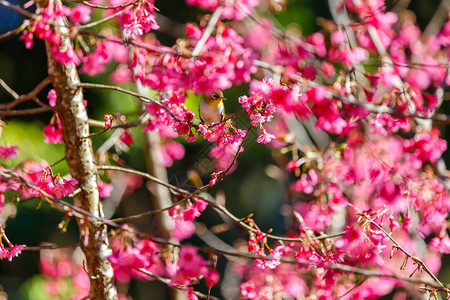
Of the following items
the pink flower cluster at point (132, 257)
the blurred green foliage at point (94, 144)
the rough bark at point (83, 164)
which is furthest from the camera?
the blurred green foliage at point (94, 144)

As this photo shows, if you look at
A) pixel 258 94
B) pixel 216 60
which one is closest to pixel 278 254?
pixel 258 94

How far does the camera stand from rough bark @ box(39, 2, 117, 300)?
167 cm

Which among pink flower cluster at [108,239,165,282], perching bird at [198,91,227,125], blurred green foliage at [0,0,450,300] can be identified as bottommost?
blurred green foliage at [0,0,450,300]

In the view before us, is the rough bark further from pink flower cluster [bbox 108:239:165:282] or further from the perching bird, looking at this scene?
the perching bird

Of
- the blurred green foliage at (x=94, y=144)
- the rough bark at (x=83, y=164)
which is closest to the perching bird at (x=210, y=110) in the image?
the rough bark at (x=83, y=164)

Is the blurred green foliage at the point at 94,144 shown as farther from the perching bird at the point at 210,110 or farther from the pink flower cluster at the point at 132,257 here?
the pink flower cluster at the point at 132,257

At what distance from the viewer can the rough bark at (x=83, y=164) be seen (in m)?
1.67

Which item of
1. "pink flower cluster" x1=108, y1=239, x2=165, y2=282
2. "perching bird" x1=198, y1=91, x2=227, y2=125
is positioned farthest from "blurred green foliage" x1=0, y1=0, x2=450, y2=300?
"pink flower cluster" x1=108, y1=239, x2=165, y2=282

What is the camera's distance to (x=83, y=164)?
172cm

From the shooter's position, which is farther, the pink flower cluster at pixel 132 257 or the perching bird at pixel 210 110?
the perching bird at pixel 210 110

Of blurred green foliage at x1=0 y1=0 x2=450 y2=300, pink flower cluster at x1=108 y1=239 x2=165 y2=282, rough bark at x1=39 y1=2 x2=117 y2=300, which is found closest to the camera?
pink flower cluster at x1=108 y1=239 x2=165 y2=282

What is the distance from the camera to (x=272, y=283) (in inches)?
102

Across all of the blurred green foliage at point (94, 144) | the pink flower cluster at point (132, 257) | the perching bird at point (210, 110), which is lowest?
the blurred green foliage at point (94, 144)

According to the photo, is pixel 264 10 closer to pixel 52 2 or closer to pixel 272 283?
pixel 272 283
